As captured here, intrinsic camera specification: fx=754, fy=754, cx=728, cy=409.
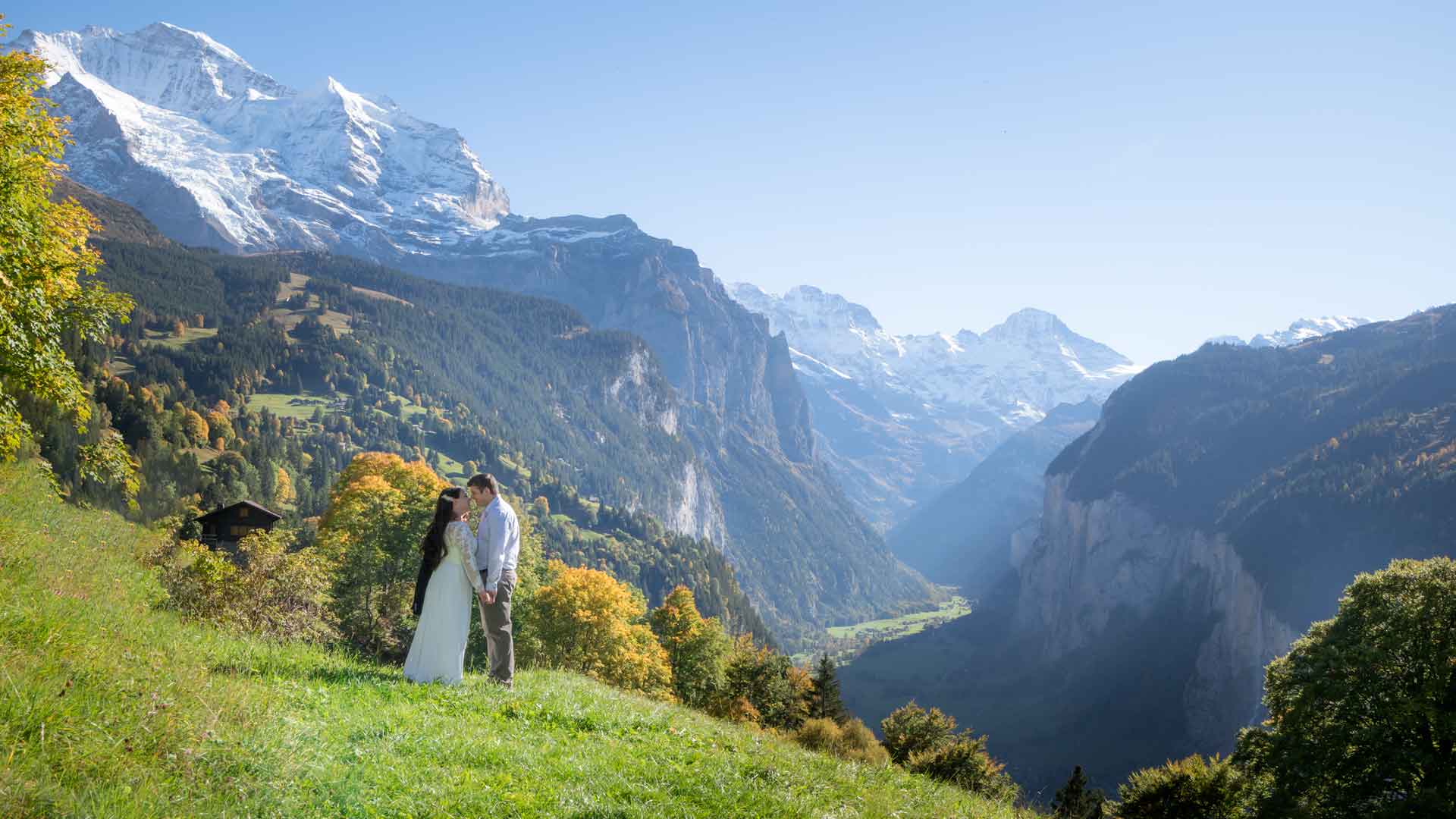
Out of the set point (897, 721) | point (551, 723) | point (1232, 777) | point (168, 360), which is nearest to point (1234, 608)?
point (897, 721)

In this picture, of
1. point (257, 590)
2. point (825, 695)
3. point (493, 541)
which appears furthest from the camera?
point (825, 695)

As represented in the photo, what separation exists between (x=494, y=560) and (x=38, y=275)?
10.5 metres

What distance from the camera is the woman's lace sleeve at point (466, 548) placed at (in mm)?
13273

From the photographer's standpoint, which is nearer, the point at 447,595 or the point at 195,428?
the point at 447,595

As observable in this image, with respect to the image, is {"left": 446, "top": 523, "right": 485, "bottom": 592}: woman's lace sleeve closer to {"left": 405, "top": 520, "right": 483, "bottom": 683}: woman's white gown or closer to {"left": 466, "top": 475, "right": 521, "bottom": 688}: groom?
{"left": 405, "top": 520, "right": 483, "bottom": 683}: woman's white gown

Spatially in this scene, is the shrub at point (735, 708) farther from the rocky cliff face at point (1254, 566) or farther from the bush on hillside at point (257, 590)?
the rocky cliff face at point (1254, 566)

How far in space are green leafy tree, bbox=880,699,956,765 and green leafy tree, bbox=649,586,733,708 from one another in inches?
536

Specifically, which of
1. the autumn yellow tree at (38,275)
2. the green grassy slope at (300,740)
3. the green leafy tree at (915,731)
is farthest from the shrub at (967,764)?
the autumn yellow tree at (38,275)

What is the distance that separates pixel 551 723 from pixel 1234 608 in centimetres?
18003

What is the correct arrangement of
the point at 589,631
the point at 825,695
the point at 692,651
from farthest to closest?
1. the point at 825,695
2. the point at 692,651
3. the point at 589,631

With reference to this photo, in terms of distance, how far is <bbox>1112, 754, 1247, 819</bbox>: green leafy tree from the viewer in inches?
1287

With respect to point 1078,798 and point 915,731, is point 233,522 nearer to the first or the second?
point 915,731

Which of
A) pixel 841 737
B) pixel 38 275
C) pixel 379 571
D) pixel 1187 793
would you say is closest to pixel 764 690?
pixel 841 737

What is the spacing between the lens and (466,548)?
1330 cm
